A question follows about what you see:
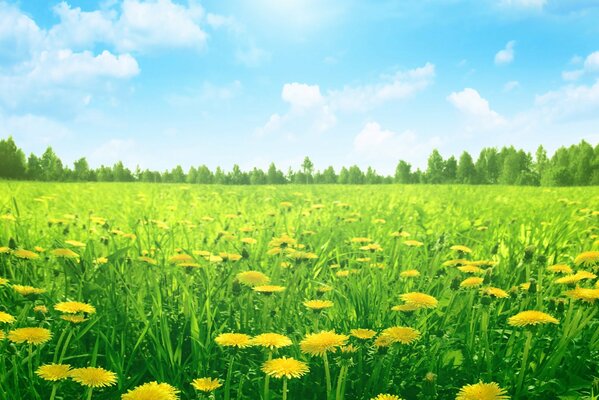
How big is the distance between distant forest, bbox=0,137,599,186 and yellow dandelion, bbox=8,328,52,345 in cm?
4522

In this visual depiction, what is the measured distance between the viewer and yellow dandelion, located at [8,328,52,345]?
1473mm

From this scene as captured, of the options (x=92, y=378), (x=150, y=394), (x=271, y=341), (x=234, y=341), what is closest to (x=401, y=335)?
(x=271, y=341)

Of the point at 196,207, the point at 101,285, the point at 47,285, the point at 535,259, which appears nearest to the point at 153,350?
the point at 101,285

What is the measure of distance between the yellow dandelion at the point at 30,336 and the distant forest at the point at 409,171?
45.2 m

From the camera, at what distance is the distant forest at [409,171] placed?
44.2m

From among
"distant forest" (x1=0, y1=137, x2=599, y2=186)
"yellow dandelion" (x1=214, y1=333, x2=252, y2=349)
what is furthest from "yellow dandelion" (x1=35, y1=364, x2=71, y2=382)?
"distant forest" (x1=0, y1=137, x2=599, y2=186)

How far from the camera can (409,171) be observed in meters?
59.0

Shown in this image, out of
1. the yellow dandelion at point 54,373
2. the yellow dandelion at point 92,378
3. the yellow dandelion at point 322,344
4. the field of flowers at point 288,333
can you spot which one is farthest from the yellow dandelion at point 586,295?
the yellow dandelion at point 54,373

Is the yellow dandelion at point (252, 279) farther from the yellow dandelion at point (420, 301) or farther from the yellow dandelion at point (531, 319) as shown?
the yellow dandelion at point (531, 319)

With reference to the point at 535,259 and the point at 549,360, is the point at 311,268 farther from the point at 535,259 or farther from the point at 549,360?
the point at 549,360

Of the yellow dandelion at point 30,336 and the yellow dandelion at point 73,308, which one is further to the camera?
the yellow dandelion at point 73,308

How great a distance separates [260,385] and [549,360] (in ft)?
3.28

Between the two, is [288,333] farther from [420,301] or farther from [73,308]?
[73,308]

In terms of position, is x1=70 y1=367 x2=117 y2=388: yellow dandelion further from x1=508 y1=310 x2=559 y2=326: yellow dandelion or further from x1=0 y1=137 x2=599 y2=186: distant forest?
x1=0 y1=137 x2=599 y2=186: distant forest
